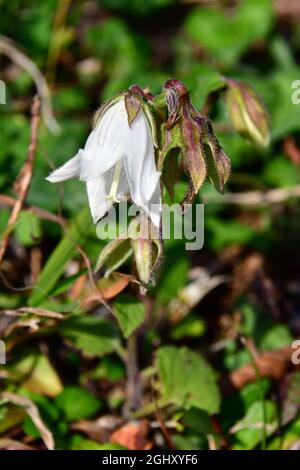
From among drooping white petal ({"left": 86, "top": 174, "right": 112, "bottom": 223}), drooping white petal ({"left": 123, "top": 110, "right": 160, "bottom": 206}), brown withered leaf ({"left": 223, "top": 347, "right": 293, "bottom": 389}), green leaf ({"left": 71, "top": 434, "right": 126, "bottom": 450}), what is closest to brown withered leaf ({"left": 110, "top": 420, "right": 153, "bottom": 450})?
green leaf ({"left": 71, "top": 434, "right": 126, "bottom": 450})

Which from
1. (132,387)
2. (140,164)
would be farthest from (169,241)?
(140,164)

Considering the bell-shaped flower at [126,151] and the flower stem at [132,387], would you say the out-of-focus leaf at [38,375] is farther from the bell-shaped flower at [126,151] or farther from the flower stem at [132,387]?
the bell-shaped flower at [126,151]

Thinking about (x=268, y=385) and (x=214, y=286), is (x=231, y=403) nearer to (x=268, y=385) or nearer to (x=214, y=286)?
(x=268, y=385)

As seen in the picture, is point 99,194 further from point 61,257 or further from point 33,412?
point 33,412

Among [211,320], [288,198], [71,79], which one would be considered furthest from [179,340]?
[71,79]

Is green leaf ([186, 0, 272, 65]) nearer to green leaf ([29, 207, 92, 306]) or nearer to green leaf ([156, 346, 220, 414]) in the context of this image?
green leaf ([29, 207, 92, 306])

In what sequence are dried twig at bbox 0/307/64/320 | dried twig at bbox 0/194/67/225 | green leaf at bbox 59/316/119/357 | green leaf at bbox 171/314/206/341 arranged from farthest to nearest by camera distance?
1. green leaf at bbox 171/314/206/341
2. dried twig at bbox 0/194/67/225
3. green leaf at bbox 59/316/119/357
4. dried twig at bbox 0/307/64/320
